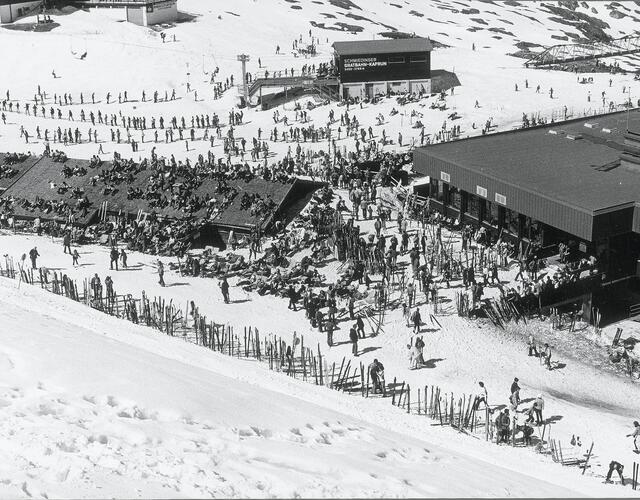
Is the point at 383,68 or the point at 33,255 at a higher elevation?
the point at 383,68

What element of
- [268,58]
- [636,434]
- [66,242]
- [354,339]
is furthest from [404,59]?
[636,434]

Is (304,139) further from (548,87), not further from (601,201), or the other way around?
(601,201)

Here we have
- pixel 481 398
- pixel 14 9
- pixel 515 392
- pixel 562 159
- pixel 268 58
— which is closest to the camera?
pixel 481 398

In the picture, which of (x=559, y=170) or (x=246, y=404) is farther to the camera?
(x=559, y=170)

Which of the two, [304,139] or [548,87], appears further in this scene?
[548,87]

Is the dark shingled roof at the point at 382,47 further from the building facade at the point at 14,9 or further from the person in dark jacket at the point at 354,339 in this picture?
the person in dark jacket at the point at 354,339

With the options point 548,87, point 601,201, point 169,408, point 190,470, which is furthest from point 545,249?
point 548,87

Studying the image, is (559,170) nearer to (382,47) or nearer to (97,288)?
(97,288)
